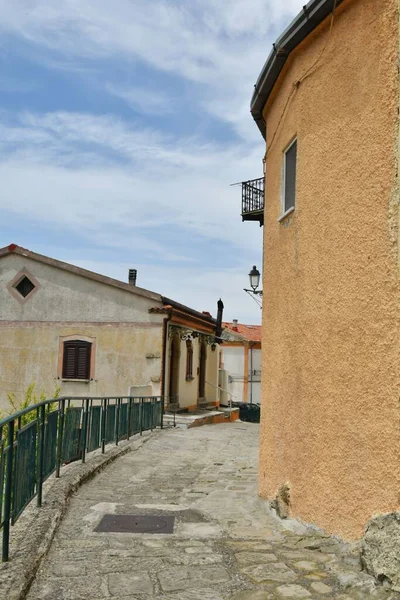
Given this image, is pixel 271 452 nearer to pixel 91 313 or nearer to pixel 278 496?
pixel 278 496

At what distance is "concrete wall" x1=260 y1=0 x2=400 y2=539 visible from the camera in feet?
15.8

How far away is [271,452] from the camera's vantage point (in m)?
7.36

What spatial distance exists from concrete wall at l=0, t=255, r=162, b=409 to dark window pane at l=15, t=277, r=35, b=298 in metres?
0.28

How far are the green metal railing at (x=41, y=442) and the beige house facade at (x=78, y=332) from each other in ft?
25.6

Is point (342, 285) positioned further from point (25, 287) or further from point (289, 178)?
point (25, 287)

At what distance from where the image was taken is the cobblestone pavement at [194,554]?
4.35 metres

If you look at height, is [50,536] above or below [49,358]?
below

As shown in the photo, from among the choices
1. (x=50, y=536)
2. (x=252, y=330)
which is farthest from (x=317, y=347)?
(x=252, y=330)

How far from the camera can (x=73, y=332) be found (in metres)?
21.1

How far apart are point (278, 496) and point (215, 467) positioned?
423 centimetres

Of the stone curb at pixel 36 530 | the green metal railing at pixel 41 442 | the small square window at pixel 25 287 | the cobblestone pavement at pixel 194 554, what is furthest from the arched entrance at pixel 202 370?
the cobblestone pavement at pixel 194 554

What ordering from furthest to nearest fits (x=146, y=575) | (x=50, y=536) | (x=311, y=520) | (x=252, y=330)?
(x=252, y=330)
(x=311, y=520)
(x=50, y=536)
(x=146, y=575)

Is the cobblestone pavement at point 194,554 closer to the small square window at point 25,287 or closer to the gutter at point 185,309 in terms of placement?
the gutter at point 185,309

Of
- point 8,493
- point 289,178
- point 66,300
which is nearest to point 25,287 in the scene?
point 66,300
